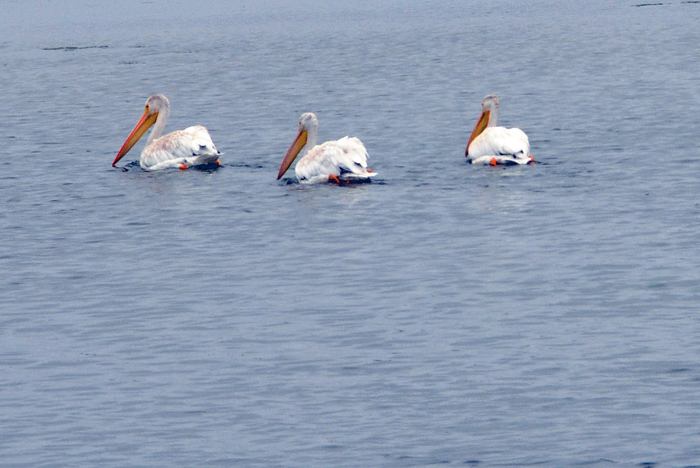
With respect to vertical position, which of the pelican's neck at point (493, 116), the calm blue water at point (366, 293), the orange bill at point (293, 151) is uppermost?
the pelican's neck at point (493, 116)

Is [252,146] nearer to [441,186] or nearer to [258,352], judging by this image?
[441,186]

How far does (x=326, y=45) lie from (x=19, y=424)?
130 feet

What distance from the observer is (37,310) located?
13289 mm

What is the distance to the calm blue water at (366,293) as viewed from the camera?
9586 mm

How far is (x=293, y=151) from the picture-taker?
832 inches

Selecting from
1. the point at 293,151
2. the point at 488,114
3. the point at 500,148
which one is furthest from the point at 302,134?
the point at 488,114

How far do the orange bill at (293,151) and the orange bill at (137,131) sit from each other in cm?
346

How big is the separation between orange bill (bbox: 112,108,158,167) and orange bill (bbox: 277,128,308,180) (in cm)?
346

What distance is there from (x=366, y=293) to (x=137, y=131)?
449 inches

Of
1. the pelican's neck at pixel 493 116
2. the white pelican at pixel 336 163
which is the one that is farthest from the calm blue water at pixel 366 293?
the pelican's neck at pixel 493 116

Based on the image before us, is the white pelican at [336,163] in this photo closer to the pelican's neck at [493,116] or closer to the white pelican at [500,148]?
the white pelican at [500,148]

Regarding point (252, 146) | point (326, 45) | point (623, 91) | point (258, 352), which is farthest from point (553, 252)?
point (326, 45)

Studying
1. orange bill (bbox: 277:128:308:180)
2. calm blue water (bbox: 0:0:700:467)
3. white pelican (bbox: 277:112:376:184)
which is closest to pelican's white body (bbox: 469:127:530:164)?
calm blue water (bbox: 0:0:700:467)

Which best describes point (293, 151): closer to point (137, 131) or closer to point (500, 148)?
point (500, 148)
